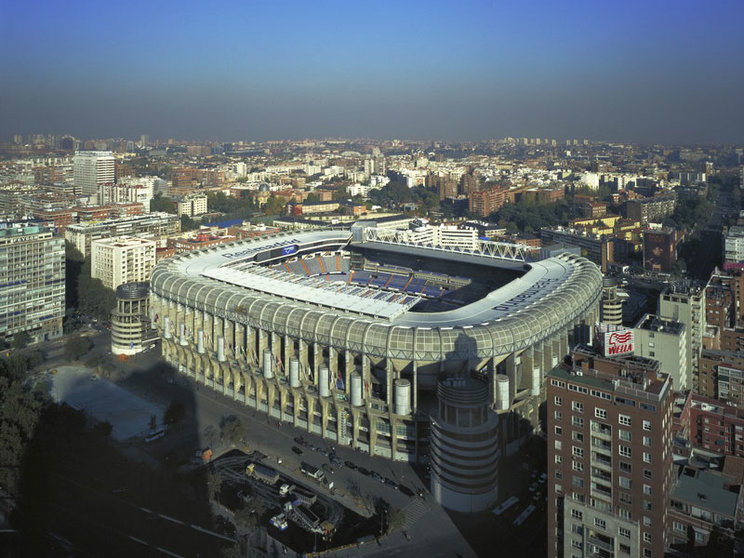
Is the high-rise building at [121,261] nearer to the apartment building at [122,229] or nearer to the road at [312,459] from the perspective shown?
the apartment building at [122,229]

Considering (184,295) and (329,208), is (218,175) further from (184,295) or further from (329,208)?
(184,295)

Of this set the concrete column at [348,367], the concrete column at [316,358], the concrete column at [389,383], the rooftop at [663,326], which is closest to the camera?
the concrete column at [389,383]

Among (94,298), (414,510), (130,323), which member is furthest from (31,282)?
(414,510)

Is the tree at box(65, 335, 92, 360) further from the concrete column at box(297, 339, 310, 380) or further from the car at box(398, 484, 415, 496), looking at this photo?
the car at box(398, 484, 415, 496)

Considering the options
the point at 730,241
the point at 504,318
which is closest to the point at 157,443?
the point at 504,318

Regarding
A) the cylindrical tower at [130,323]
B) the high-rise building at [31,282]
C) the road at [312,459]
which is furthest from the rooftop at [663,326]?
the high-rise building at [31,282]

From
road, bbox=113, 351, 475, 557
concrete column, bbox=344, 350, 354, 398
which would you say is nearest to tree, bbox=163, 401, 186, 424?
road, bbox=113, 351, 475, 557
